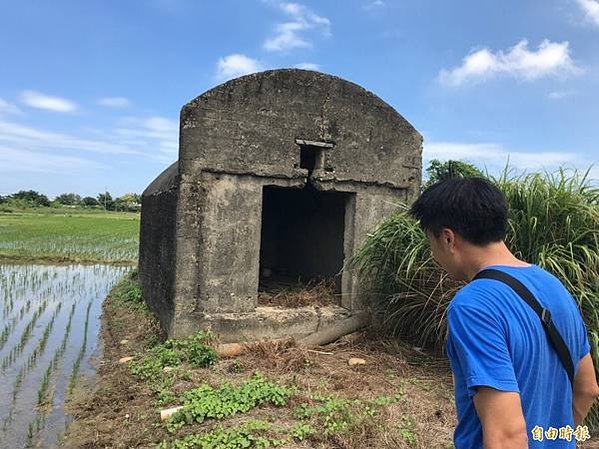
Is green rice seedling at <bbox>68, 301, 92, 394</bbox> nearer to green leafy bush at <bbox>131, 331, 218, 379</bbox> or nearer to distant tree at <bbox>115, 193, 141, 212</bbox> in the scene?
green leafy bush at <bbox>131, 331, 218, 379</bbox>

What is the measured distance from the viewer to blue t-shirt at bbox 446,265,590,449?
4.40ft

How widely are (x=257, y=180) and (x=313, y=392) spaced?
8.83ft

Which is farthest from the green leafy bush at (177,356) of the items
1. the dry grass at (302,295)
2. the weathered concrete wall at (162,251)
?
the dry grass at (302,295)

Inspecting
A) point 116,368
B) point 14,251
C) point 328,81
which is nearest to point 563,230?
point 328,81

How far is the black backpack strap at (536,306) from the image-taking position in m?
1.42

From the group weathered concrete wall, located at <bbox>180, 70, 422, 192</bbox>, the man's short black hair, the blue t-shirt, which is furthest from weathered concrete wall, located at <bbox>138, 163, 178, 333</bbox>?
the blue t-shirt

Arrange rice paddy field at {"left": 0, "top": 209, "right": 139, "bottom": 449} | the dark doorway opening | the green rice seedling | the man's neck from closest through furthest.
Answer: the man's neck → rice paddy field at {"left": 0, "top": 209, "right": 139, "bottom": 449} → the green rice seedling → the dark doorway opening

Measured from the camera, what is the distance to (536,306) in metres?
1.43

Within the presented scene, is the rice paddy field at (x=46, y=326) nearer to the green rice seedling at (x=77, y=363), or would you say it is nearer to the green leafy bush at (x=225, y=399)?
the green rice seedling at (x=77, y=363)

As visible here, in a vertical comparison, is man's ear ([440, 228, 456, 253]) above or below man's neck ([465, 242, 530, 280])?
above

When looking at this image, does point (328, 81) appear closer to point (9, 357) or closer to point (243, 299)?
point (243, 299)

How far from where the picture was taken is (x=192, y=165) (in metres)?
5.99

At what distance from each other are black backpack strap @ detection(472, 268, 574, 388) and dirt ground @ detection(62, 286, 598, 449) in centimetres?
231

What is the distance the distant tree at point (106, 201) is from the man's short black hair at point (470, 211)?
68.9 m
